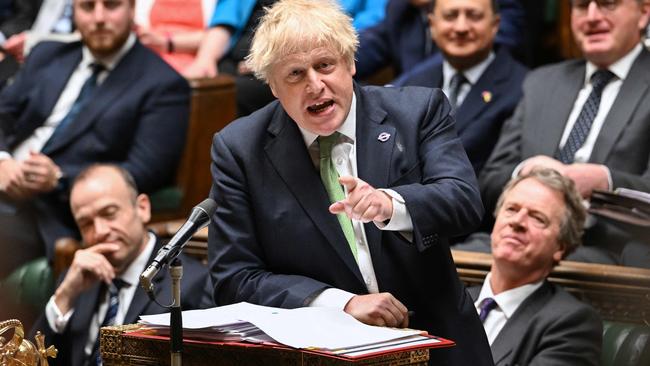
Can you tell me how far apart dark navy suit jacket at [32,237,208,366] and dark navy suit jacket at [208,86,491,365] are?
1.08 metres

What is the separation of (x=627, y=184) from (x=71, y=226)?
2204 mm

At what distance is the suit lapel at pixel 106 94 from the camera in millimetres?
5008

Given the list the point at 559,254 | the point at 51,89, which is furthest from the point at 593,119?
the point at 51,89

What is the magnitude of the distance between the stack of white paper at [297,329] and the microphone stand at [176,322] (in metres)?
0.07

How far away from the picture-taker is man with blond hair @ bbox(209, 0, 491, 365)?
2668mm

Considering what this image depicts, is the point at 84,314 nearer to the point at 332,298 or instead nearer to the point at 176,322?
the point at 332,298

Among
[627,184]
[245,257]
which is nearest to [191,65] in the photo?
[627,184]

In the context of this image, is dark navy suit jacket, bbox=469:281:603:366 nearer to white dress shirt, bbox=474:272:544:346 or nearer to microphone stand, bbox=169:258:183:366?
white dress shirt, bbox=474:272:544:346

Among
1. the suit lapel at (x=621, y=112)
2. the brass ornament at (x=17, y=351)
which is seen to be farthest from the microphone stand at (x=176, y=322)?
the suit lapel at (x=621, y=112)

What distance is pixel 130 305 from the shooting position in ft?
13.0

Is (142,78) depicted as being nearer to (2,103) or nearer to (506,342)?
(2,103)

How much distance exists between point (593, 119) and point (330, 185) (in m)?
1.82

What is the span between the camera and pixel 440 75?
488cm

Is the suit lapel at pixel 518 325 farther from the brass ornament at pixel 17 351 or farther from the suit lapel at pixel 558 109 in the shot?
the brass ornament at pixel 17 351
